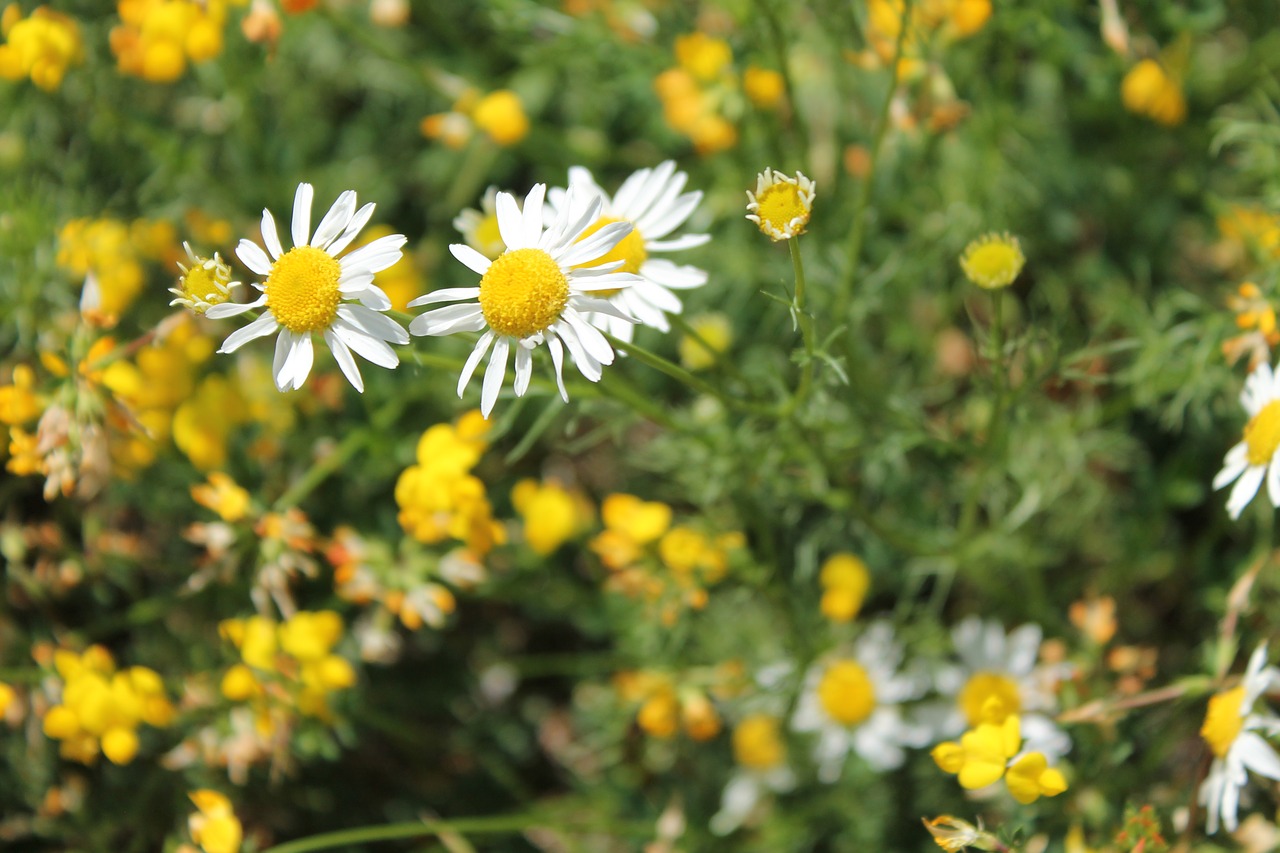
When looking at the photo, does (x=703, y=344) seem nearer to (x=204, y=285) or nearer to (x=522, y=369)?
(x=522, y=369)

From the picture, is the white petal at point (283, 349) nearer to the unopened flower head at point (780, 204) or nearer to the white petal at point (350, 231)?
the white petal at point (350, 231)

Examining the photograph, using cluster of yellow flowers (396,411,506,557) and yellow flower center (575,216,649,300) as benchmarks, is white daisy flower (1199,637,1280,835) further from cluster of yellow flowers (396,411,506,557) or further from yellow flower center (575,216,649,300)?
cluster of yellow flowers (396,411,506,557)

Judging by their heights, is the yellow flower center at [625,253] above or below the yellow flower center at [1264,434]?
above

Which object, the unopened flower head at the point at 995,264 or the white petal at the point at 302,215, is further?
the unopened flower head at the point at 995,264

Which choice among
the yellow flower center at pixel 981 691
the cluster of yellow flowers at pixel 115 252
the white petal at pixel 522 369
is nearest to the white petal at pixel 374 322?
the white petal at pixel 522 369

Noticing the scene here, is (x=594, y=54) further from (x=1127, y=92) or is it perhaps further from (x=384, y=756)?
(x=384, y=756)

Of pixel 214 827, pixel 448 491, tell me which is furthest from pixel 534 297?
pixel 214 827
